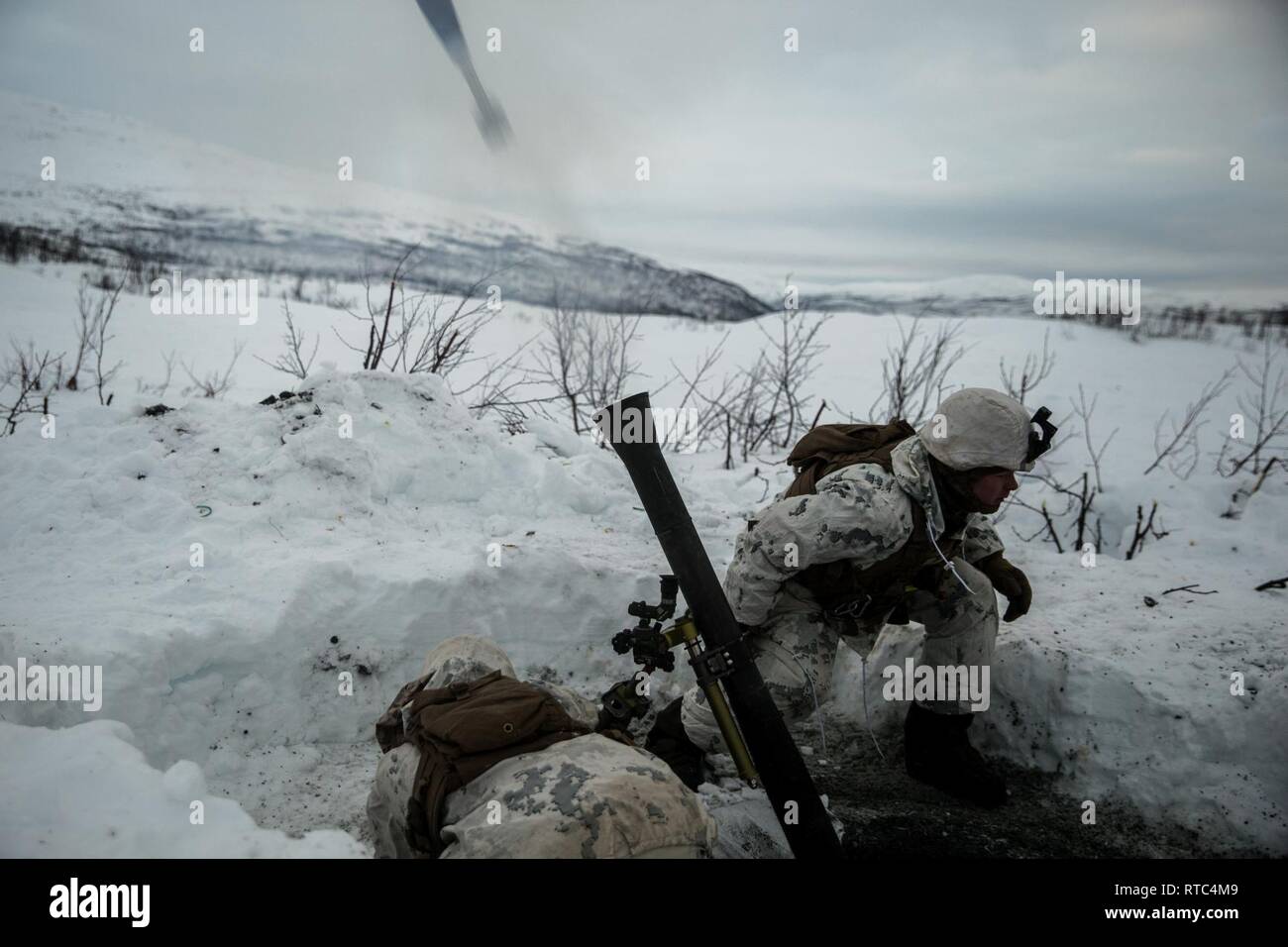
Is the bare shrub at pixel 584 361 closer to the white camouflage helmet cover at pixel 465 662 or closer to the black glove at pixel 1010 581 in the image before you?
the black glove at pixel 1010 581

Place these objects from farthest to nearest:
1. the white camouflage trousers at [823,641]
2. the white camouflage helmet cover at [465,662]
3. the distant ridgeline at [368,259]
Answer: the distant ridgeline at [368,259] → the white camouflage trousers at [823,641] → the white camouflage helmet cover at [465,662]

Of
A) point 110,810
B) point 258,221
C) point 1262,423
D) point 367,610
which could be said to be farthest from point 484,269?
point 258,221

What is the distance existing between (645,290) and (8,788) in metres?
6.97

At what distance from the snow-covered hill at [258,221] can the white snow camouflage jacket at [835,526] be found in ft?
15.8

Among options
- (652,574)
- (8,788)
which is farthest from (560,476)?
(8,788)

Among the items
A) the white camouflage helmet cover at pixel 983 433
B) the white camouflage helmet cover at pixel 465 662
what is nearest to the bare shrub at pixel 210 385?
the white camouflage helmet cover at pixel 465 662

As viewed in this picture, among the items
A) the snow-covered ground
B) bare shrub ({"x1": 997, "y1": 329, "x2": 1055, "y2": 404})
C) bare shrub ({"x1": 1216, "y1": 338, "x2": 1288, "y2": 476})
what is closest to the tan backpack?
the snow-covered ground

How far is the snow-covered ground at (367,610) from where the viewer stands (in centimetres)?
266

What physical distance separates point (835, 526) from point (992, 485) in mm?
514

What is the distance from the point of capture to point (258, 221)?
84.2ft

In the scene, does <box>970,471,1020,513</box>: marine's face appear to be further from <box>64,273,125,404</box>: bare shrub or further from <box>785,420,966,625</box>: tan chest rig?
<box>64,273,125,404</box>: bare shrub

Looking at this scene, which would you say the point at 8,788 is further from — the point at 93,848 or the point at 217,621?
the point at 217,621

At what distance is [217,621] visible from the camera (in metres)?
3.00
